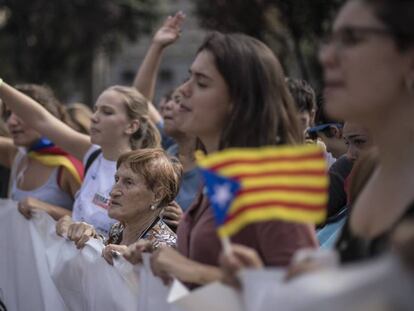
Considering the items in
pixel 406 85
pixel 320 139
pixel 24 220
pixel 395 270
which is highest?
pixel 406 85

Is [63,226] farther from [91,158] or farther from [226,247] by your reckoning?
[226,247]

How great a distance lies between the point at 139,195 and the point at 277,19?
→ 16887 mm

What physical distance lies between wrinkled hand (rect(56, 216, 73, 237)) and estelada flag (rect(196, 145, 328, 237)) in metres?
2.56

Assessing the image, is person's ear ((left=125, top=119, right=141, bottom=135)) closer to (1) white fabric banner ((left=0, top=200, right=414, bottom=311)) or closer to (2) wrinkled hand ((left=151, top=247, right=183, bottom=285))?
(1) white fabric banner ((left=0, top=200, right=414, bottom=311))

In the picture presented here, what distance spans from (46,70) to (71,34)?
186cm

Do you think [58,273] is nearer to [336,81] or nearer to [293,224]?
[293,224]

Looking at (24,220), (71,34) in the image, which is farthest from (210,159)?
(71,34)

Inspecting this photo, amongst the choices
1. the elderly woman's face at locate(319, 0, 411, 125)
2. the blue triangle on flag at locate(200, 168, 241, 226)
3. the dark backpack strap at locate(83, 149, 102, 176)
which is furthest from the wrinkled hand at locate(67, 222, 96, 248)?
the elderly woman's face at locate(319, 0, 411, 125)

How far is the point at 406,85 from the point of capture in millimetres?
2516

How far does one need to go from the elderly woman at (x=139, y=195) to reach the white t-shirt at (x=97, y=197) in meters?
0.41

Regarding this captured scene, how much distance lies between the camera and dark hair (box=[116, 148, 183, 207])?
15.6ft

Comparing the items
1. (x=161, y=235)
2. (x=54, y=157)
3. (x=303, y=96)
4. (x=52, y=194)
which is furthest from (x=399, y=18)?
(x=54, y=157)

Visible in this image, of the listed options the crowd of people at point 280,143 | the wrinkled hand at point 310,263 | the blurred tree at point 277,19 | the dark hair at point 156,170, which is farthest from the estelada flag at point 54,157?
the blurred tree at point 277,19

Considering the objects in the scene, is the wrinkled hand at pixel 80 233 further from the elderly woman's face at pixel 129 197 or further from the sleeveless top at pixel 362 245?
the sleeveless top at pixel 362 245
